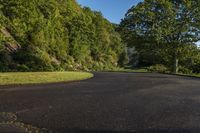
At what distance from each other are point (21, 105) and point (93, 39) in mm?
55506

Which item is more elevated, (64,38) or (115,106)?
(64,38)

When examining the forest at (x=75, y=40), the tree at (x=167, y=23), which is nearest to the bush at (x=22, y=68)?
the forest at (x=75, y=40)

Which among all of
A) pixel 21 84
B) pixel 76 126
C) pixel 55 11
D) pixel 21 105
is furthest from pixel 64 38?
pixel 76 126

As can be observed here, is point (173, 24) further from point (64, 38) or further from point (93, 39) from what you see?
point (93, 39)

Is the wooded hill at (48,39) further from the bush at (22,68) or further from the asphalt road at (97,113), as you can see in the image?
the asphalt road at (97,113)

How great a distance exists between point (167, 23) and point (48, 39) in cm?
1494

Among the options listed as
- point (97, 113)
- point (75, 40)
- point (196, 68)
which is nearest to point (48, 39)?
point (75, 40)

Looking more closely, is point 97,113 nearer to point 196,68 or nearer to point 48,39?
point 48,39

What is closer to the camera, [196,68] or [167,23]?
[167,23]

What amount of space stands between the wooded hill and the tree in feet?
33.8

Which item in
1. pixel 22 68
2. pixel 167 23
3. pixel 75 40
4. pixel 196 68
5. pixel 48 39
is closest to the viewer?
pixel 22 68

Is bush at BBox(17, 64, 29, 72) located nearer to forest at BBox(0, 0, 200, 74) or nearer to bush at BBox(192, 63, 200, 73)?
forest at BBox(0, 0, 200, 74)

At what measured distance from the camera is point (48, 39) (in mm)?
43938

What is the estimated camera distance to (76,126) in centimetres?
819
